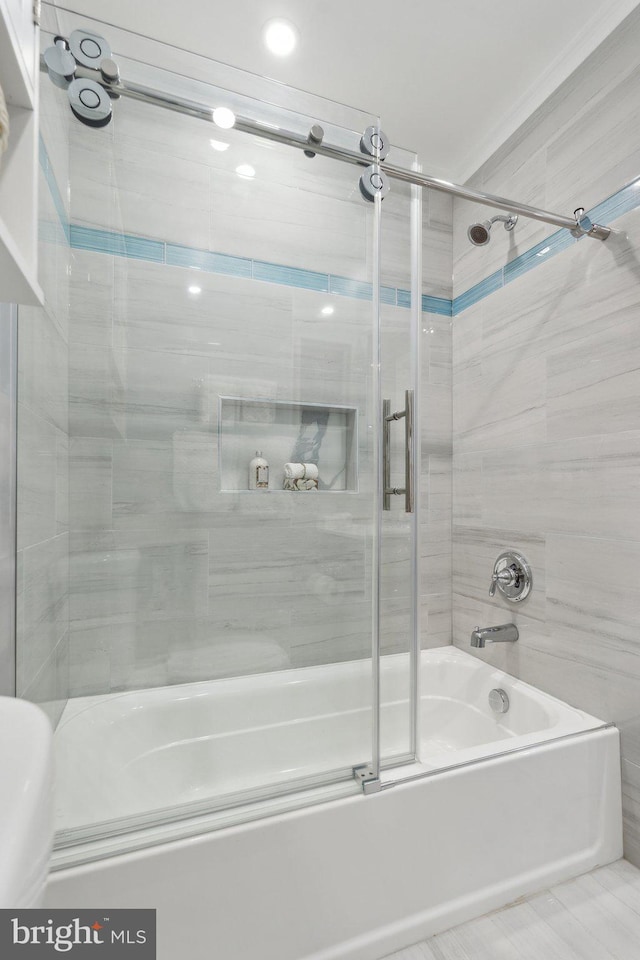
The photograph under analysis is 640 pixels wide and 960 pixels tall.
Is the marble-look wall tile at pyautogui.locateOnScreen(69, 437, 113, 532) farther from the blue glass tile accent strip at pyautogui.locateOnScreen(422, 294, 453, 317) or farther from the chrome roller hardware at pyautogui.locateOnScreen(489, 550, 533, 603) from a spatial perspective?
the blue glass tile accent strip at pyautogui.locateOnScreen(422, 294, 453, 317)

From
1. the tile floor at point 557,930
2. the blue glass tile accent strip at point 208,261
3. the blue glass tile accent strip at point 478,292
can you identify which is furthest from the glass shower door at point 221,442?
the blue glass tile accent strip at point 478,292

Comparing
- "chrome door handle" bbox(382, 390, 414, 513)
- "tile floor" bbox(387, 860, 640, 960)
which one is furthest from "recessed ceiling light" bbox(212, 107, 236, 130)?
"tile floor" bbox(387, 860, 640, 960)

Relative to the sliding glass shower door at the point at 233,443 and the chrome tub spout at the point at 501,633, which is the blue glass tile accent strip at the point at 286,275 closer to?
the sliding glass shower door at the point at 233,443

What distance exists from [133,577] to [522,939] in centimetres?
138

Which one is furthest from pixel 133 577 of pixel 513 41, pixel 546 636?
pixel 513 41

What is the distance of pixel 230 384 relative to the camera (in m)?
1.54

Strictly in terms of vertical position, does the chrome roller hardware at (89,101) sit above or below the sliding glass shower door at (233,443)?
above

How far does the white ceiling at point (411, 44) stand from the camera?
154cm

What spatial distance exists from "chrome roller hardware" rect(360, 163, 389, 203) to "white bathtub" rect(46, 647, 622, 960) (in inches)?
52.9

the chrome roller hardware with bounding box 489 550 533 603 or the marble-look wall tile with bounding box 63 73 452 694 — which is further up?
the marble-look wall tile with bounding box 63 73 452 694

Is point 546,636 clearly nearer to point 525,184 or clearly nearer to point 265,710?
point 265,710

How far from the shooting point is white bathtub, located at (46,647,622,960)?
41.2 inches

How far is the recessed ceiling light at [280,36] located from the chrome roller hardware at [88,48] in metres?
0.70

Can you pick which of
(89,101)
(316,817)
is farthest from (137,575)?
(89,101)
